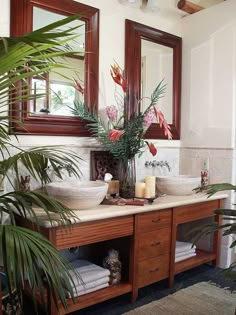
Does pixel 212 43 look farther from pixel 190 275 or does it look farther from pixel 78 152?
pixel 190 275

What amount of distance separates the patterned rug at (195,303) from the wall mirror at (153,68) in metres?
1.26

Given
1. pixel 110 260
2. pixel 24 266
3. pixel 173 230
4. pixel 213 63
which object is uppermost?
pixel 213 63

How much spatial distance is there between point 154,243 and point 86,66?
133 centimetres

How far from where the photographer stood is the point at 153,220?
6.69 ft

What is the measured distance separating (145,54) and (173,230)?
4.86ft

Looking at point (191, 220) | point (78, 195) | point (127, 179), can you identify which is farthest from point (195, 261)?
point (78, 195)

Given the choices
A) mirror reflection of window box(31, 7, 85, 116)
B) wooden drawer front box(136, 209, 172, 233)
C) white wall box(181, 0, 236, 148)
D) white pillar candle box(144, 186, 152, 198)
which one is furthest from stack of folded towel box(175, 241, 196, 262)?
mirror reflection of window box(31, 7, 85, 116)

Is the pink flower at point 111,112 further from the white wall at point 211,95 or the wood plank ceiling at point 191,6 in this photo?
the wood plank ceiling at point 191,6

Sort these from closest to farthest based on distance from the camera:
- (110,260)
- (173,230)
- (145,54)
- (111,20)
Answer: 1. (110,260)
2. (173,230)
3. (111,20)
4. (145,54)

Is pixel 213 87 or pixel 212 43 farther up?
pixel 212 43

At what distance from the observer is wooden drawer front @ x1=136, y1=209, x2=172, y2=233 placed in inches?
77.4

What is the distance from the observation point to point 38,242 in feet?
3.26

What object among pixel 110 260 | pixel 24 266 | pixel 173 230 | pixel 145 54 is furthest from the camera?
pixel 145 54

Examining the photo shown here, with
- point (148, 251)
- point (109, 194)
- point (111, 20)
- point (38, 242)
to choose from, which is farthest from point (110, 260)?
point (111, 20)
